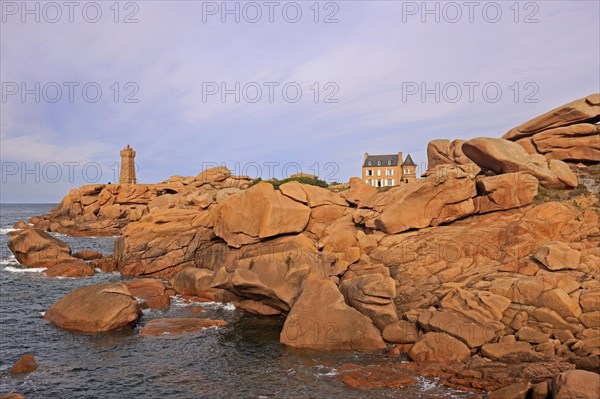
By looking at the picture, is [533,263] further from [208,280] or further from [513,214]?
[208,280]

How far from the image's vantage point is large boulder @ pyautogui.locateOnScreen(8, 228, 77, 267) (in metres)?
46.2

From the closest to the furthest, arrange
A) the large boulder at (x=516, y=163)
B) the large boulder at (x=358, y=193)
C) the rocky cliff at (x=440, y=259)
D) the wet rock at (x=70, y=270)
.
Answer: the rocky cliff at (x=440, y=259), the large boulder at (x=516, y=163), the large boulder at (x=358, y=193), the wet rock at (x=70, y=270)

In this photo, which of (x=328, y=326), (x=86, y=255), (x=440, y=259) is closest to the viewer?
(x=328, y=326)

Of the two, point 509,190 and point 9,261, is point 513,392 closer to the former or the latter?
point 509,190

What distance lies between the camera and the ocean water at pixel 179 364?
1759 centimetres

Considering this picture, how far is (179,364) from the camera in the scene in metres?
20.6

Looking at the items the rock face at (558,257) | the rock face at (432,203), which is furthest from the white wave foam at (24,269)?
the rock face at (558,257)

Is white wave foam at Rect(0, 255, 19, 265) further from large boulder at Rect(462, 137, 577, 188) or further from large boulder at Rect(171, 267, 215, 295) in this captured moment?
large boulder at Rect(462, 137, 577, 188)

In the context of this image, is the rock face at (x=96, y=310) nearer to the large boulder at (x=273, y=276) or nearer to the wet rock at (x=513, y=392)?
the large boulder at (x=273, y=276)

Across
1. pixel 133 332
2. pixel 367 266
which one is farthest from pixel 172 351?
pixel 367 266

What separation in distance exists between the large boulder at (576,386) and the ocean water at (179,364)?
3250 millimetres

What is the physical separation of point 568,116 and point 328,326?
30293 millimetres

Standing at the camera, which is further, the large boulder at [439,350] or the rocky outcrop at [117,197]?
the rocky outcrop at [117,197]

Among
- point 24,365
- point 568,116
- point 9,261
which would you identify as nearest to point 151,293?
point 24,365
